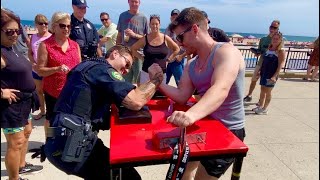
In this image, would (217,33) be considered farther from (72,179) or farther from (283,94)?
(283,94)

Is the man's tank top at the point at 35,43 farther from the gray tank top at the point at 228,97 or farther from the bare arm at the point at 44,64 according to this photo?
the gray tank top at the point at 228,97

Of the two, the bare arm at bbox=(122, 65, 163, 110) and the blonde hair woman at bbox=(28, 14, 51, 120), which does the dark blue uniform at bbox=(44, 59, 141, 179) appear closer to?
the bare arm at bbox=(122, 65, 163, 110)

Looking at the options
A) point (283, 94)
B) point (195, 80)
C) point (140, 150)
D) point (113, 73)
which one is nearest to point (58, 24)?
point (113, 73)

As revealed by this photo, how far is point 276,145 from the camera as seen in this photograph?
4.29 m

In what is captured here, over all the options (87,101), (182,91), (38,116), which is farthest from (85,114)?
(38,116)

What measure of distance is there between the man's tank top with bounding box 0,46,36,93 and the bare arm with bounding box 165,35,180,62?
301 centimetres

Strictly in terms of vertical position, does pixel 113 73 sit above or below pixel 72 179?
above

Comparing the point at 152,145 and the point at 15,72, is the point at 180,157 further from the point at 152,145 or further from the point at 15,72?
the point at 15,72

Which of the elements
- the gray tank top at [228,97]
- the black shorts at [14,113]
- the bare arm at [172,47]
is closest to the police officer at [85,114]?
the gray tank top at [228,97]

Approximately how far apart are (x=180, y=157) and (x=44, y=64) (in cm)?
226

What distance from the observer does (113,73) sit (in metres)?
1.94

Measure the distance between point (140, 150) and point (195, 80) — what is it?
35.5 inches

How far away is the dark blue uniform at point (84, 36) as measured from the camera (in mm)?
4023

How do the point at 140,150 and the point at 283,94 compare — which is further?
the point at 283,94
